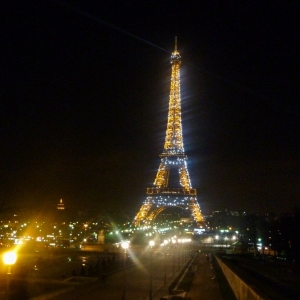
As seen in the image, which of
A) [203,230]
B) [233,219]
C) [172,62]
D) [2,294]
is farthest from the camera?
[233,219]

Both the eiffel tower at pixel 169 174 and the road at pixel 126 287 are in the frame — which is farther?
the eiffel tower at pixel 169 174

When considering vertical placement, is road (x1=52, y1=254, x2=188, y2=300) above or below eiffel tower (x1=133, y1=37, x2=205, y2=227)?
below

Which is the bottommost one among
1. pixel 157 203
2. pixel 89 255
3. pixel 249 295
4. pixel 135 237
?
pixel 249 295

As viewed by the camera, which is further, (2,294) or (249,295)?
(2,294)

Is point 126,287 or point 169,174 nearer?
point 126,287

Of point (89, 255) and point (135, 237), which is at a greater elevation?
point (135, 237)

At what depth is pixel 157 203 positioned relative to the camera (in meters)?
98.6

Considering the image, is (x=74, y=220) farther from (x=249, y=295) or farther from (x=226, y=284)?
(x=249, y=295)

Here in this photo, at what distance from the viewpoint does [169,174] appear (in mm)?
95938

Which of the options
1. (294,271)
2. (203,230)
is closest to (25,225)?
(203,230)

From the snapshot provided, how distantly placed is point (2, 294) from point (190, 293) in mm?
10196

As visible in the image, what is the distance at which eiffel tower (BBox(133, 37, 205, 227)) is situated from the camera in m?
91.1

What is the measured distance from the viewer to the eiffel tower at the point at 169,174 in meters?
91.1

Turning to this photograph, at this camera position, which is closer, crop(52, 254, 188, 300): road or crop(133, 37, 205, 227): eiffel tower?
crop(52, 254, 188, 300): road
